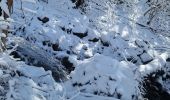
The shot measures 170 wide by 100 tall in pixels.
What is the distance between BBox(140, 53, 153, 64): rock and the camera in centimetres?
775

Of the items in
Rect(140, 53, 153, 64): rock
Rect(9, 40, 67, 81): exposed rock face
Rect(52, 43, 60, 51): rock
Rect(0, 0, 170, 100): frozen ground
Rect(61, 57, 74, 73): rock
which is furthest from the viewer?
Rect(140, 53, 153, 64): rock

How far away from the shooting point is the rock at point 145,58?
775 cm

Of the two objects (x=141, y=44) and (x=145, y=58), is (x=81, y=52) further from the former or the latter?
(x=141, y=44)

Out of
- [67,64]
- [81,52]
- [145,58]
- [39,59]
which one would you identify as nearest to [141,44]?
[145,58]

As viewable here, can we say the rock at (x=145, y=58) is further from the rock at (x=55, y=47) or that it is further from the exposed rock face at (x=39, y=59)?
the exposed rock face at (x=39, y=59)

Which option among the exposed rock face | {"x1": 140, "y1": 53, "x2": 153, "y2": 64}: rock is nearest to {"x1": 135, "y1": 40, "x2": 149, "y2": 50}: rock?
{"x1": 140, "y1": 53, "x2": 153, "y2": 64}: rock

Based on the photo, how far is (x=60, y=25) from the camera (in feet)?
26.1

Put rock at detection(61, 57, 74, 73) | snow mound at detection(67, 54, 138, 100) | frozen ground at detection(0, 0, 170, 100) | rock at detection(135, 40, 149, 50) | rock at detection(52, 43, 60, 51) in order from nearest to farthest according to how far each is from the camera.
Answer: frozen ground at detection(0, 0, 170, 100)
snow mound at detection(67, 54, 138, 100)
rock at detection(61, 57, 74, 73)
rock at detection(52, 43, 60, 51)
rock at detection(135, 40, 149, 50)

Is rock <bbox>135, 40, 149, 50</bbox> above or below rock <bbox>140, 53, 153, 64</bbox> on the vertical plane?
above

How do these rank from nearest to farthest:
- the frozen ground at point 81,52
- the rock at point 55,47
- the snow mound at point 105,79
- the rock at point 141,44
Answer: the frozen ground at point 81,52 < the snow mound at point 105,79 < the rock at point 55,47 < the rock at point 141,44

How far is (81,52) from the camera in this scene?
7.57 meters

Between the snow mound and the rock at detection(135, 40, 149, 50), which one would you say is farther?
the rock at detection(135, 40, 149, 50)

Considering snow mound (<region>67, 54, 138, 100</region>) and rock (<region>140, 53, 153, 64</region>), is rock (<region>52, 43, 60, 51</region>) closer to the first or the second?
snow mound (<region>67, 54, 138, 100</region>)

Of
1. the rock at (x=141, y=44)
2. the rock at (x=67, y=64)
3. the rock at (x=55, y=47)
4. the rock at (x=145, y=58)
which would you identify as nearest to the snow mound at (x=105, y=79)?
the rock at (x=67, y=64)
